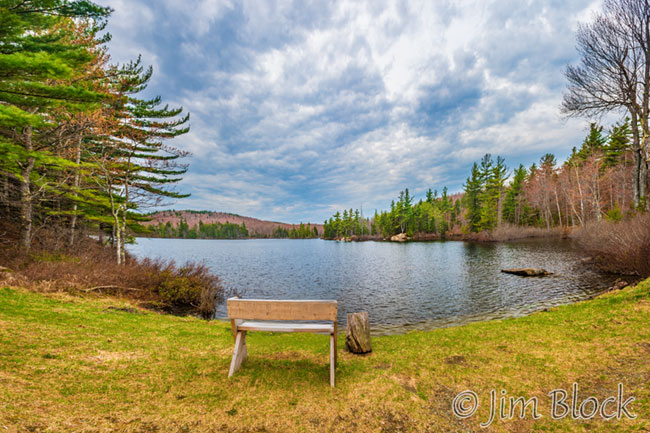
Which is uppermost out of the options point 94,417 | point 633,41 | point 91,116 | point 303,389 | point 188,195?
point 633,41

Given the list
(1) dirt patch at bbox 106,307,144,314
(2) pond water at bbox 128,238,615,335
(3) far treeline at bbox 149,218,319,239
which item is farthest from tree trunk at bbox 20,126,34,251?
(3) far treeline at bbox 149,218,319,239

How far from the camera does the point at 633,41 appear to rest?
12.3 m

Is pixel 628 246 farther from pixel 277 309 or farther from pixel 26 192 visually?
pixel 26 192

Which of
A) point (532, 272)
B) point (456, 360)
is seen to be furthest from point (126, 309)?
point (532, 272)

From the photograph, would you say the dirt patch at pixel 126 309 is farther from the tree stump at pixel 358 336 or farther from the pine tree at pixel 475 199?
the pine tree at pixel 475 199

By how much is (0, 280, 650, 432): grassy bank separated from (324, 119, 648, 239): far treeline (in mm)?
15807

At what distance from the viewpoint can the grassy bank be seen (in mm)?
2771

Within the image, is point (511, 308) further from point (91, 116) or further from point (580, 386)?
point (91, 116)

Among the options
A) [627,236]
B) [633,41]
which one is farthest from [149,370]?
[633,41]

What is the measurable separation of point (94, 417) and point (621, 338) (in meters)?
8.02

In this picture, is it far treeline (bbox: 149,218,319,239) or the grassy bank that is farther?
far treeline (bbox: 149,218,319,239)

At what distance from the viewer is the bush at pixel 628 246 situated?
1160 centimetres

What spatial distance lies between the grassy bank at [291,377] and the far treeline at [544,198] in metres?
15.8

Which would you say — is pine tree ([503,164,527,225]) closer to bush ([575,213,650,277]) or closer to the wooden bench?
bush ([575,213,650,277])
